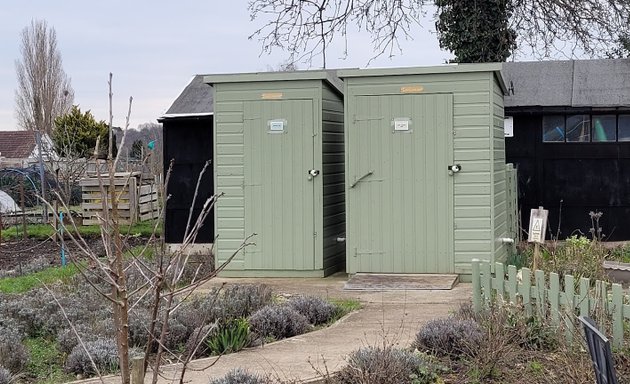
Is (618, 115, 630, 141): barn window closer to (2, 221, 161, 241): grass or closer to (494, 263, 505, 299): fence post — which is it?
(494, 263, 505, 299): fence post

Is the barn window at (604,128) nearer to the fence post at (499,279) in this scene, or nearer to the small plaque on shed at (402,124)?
the small plaque on shed at (402,124)

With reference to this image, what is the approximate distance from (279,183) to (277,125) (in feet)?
2.32

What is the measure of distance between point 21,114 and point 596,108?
44795 mm

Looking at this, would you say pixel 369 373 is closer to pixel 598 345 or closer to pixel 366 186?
pixel 598 345

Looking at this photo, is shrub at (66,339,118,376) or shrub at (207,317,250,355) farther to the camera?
shrub at (207,317,250,355)

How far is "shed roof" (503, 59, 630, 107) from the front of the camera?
554 inches

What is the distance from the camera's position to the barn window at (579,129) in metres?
14.0

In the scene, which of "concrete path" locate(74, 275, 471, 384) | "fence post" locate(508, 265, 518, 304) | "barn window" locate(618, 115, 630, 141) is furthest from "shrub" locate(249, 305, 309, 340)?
"barn window" locate(618, 115, 630, 141)

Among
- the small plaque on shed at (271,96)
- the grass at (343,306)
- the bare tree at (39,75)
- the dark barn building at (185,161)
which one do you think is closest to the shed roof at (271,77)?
the small plaque on shed at (271,96)

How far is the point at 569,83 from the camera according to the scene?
14.7 metres

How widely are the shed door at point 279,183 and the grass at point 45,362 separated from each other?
3912 millimetres

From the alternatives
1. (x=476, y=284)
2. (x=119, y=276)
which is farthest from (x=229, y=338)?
(x=119, y=276)

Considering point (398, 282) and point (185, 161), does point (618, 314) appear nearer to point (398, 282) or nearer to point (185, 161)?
point (398, 282)

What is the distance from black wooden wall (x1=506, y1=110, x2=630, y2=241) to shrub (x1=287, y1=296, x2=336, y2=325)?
20.9 feet
